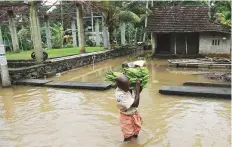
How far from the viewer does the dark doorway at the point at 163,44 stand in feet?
70.8

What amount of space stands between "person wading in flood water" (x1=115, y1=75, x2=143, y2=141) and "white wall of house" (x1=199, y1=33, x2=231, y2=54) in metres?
16.0

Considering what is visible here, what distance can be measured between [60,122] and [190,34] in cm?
1605


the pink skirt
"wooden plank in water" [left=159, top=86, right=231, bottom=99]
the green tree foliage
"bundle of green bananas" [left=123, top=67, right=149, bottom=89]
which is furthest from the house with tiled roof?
the pink skirt

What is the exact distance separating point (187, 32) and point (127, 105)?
16.0 m

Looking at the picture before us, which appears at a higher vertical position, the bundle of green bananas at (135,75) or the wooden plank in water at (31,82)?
the bundle of green bananas at (135,75)

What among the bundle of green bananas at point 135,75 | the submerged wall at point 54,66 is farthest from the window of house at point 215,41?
the bundle of green bananas at point 135,75

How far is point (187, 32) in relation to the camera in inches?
772

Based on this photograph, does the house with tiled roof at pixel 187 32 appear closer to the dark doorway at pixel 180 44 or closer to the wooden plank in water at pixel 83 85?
the dark doorway at pixel 180 44

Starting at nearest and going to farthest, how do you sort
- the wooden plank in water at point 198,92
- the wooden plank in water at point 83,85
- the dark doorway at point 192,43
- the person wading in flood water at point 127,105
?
the person wading in flood water at point 127,105
the wooden plank in water at point 198,92
the wooden plank in water at point 83,85
the dark doorway at point 192,43

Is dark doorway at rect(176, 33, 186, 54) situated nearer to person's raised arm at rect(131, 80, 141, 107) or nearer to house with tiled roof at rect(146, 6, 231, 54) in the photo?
house with tiled roof at rect(146, 6, 231, 54)

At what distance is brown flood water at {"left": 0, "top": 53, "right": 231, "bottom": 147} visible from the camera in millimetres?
5496

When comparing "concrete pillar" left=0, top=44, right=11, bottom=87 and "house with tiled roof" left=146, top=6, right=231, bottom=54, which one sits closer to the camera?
"concrete pillar" left=0, top=44, right=11, bottom=87

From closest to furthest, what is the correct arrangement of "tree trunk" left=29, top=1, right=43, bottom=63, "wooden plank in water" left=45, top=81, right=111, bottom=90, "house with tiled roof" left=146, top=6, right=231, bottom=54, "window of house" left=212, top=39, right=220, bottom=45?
1. "wooden plank in water" left=45, top=81, right=111, bottom=90
2. "tree trunk" left=29, top=1, right=43, bottom=63
3. "house with tiled roof" left=146, top=6, right=231, bottom=54
4. "window of house" left=212, top=39, right=220, bottom=45

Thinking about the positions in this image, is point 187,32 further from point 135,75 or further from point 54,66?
point 135,75
